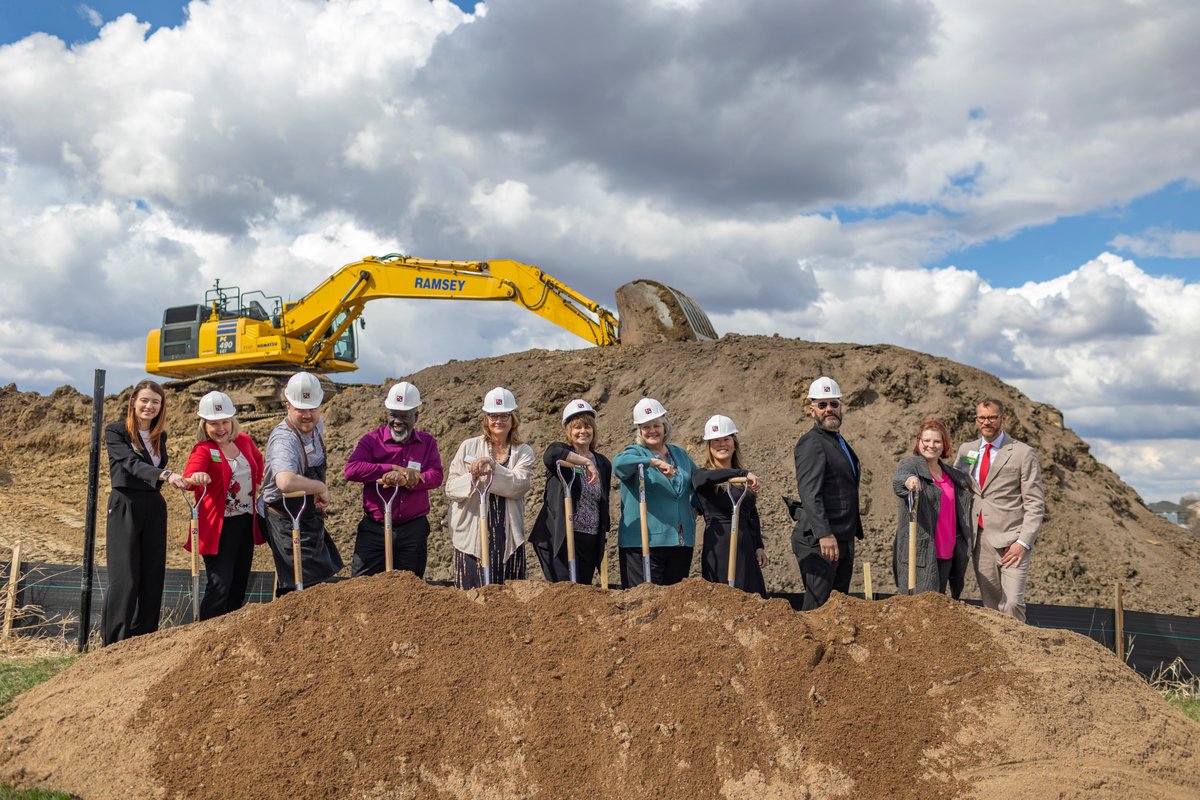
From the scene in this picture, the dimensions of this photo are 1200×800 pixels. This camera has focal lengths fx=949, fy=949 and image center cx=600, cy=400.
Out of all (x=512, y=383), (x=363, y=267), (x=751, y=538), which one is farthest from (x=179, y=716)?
(x=363, y=267)

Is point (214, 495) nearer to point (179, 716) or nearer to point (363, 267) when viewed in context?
point (179, 716)

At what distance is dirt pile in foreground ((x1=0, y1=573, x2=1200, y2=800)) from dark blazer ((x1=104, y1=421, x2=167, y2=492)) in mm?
1366

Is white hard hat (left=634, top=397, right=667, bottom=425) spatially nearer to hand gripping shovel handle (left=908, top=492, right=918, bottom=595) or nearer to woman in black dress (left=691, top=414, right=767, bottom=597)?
woman in black dress (left=691, top=414, right=767, bottom=597)

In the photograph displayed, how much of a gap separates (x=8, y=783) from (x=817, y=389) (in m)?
4.56

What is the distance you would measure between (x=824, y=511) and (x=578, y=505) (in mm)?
1428

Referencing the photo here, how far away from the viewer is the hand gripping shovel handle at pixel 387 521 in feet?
17.4

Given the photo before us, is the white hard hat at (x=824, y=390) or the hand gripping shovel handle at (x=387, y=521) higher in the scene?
the white hard hat at (x=824, y=390)

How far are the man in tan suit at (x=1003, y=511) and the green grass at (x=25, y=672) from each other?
5818 millimetres

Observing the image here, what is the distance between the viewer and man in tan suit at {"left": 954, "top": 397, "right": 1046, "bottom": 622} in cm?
567

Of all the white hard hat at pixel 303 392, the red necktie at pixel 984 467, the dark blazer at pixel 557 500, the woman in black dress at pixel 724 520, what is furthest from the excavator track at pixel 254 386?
the red necktie at pixel 984 467

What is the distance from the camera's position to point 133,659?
15.3ft

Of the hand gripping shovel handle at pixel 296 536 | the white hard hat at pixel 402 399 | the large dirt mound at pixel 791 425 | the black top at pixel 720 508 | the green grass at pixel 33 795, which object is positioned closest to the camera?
the green grass at pixel 33 795

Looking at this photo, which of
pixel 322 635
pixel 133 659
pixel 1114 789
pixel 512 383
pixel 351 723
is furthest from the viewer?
pixel 512 383

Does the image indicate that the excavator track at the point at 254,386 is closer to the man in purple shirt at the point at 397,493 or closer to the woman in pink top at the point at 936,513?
the man in purple shirt at the point at 397,493
